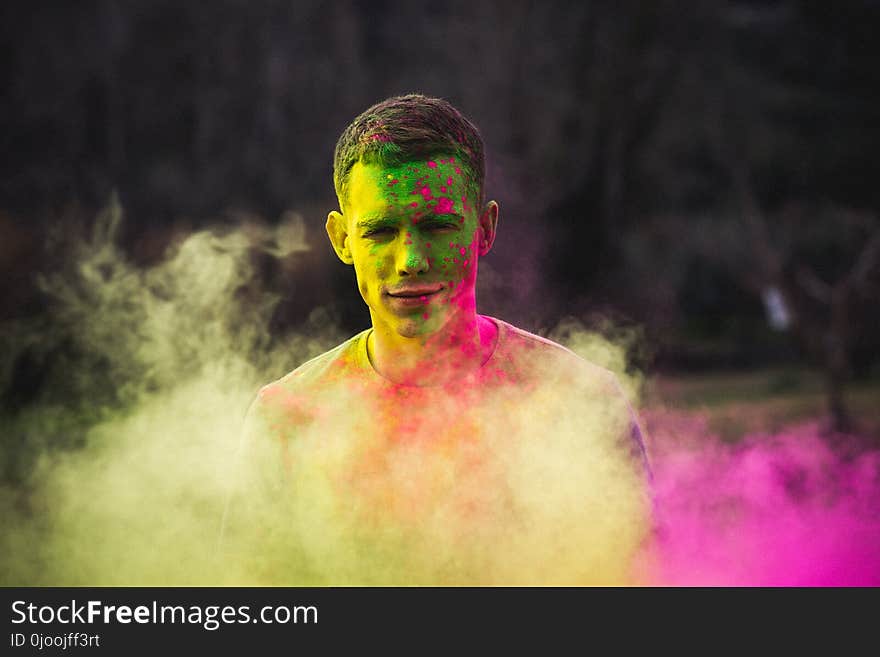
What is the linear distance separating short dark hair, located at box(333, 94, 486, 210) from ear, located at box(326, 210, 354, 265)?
0.08 m

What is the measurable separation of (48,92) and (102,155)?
0.94 m

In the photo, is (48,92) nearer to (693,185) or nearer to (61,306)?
(61,306)

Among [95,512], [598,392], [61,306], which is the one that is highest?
[61,306]

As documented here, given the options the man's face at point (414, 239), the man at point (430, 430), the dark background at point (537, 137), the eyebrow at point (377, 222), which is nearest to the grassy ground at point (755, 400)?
the dark background at point (537, 137)

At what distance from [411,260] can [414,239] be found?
0.07 meters

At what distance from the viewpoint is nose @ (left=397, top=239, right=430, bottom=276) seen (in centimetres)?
264

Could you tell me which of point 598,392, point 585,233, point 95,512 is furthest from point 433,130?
point 585,233

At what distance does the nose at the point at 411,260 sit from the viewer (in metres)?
2.64

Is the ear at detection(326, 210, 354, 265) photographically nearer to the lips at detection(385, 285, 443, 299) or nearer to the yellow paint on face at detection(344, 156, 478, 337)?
the yellow paint on face at detection(344, 156, 478, 337)

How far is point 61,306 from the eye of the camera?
7371 mm

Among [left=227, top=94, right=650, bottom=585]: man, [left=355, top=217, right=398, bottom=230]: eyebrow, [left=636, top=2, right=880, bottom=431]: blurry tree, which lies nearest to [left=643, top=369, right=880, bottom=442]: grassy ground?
[left=636, top=2, right=880, bottom=431]: blurry tree

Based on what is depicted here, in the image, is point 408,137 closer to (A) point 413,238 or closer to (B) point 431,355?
(A) point 413,238

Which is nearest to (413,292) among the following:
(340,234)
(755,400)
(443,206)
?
(443,206)

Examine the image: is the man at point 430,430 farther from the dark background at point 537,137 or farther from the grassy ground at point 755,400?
the grassy ground at point 755,400
